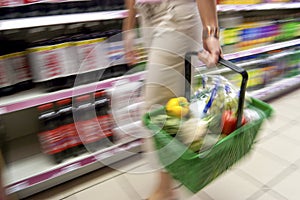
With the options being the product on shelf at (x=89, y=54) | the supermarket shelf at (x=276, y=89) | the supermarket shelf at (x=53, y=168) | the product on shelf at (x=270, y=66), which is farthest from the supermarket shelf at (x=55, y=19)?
the supermarket shelf at (x=276, y=89)

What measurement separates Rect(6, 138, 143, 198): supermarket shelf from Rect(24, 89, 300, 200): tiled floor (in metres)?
0.04

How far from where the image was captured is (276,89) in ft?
6.40

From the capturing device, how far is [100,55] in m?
1.11

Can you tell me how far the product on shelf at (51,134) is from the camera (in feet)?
3.62

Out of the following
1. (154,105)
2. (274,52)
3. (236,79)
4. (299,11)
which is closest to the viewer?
(154,105)

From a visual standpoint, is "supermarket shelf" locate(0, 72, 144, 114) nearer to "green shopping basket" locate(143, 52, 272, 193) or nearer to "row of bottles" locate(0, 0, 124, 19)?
"row of bottles" locate(0, 0, 124, 19)

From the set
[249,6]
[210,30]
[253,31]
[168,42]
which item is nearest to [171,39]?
[168,42]

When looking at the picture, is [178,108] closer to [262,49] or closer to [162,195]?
[162,195]

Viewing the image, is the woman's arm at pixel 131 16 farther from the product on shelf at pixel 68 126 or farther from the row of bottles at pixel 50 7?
the product on shelf at pixel 68 126

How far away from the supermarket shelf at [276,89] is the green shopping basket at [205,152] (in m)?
1.25

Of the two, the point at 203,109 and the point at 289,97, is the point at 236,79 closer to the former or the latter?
the point at 289,97

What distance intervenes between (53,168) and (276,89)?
1705mm

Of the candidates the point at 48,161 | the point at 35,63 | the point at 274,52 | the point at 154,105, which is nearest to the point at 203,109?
the point at 154,105

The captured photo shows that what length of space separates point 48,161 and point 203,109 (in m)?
0.84
